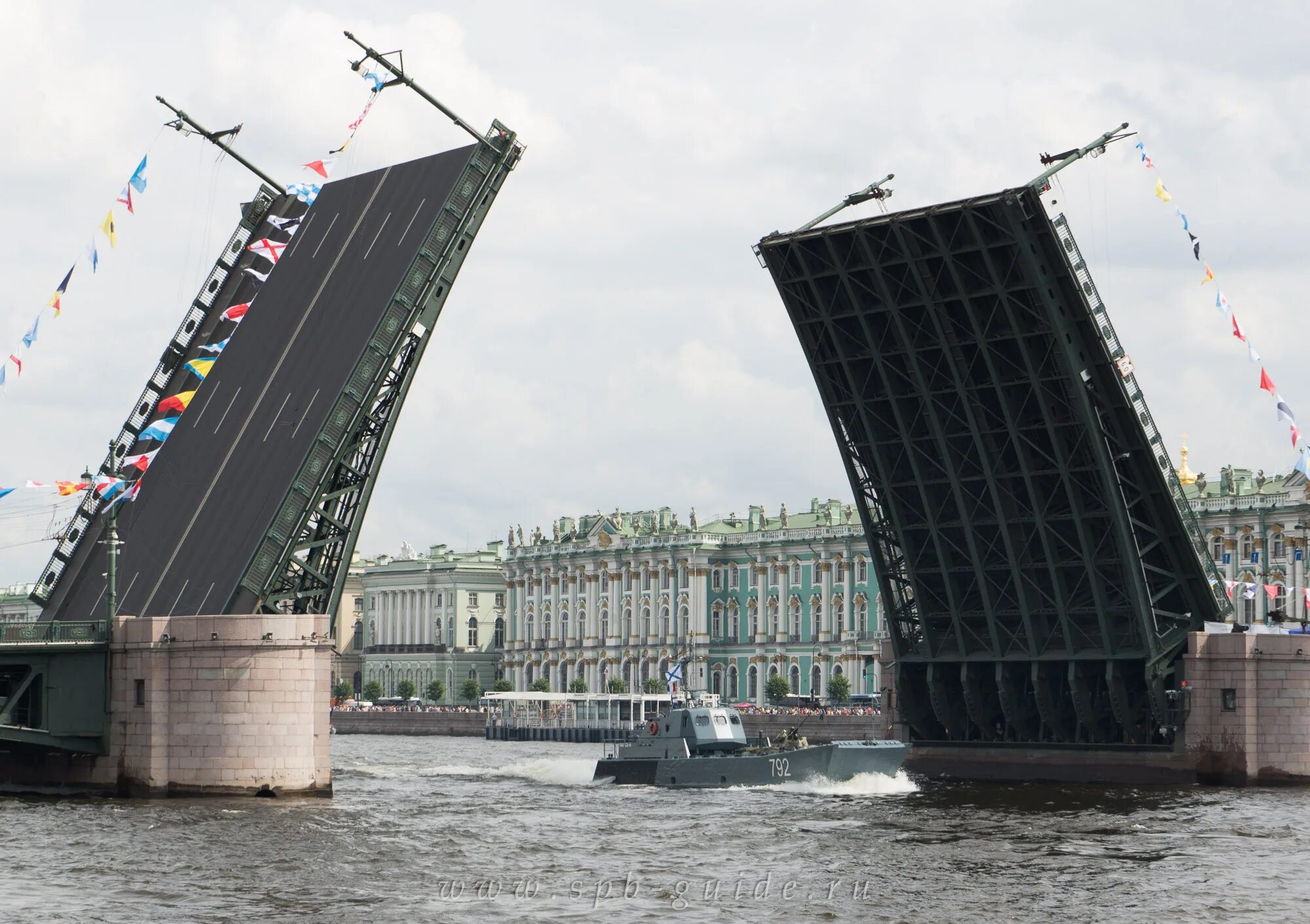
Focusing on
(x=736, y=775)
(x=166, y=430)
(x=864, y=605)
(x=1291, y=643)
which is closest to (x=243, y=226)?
(x=166, y=430)

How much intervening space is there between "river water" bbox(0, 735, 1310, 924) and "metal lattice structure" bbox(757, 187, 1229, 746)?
10.8 ft

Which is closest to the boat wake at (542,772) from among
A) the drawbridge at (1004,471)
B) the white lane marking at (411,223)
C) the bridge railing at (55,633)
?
the drawbridge at (1004,471)

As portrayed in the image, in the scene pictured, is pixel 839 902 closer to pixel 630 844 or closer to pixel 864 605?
pixel 630 844

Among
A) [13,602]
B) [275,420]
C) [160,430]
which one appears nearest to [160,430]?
[160,430]

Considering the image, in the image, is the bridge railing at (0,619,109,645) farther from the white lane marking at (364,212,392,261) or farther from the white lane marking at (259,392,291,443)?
the white lane marking at (364,212,392,261)

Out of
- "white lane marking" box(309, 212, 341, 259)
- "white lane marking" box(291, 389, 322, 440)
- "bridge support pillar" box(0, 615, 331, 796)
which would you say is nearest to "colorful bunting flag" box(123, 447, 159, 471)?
"white lane marking" box(291, 389, 322, 440)

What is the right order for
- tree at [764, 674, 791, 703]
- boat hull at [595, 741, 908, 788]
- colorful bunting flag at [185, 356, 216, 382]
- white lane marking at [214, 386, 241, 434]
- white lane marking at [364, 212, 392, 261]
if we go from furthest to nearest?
tree at [764, 674, 791, 703], boat hull at [595, 741, 908, 788], colorful bunting flag at [185, 356, 216, 382], white lane marking at [214, 386, 241, 434], white lane marking at [364, 212, 392, 261]

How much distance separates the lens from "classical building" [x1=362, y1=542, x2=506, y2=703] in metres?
131

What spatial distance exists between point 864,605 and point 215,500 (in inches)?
2382

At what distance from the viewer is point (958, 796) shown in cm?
4144

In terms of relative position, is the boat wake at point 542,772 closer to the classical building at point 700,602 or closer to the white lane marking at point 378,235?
the white lane marking at point 378,235

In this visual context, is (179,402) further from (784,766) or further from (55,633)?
Answer: (784,766)

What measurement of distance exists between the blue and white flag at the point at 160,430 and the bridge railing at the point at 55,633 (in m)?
4.82

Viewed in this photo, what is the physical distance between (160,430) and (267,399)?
2.88m
